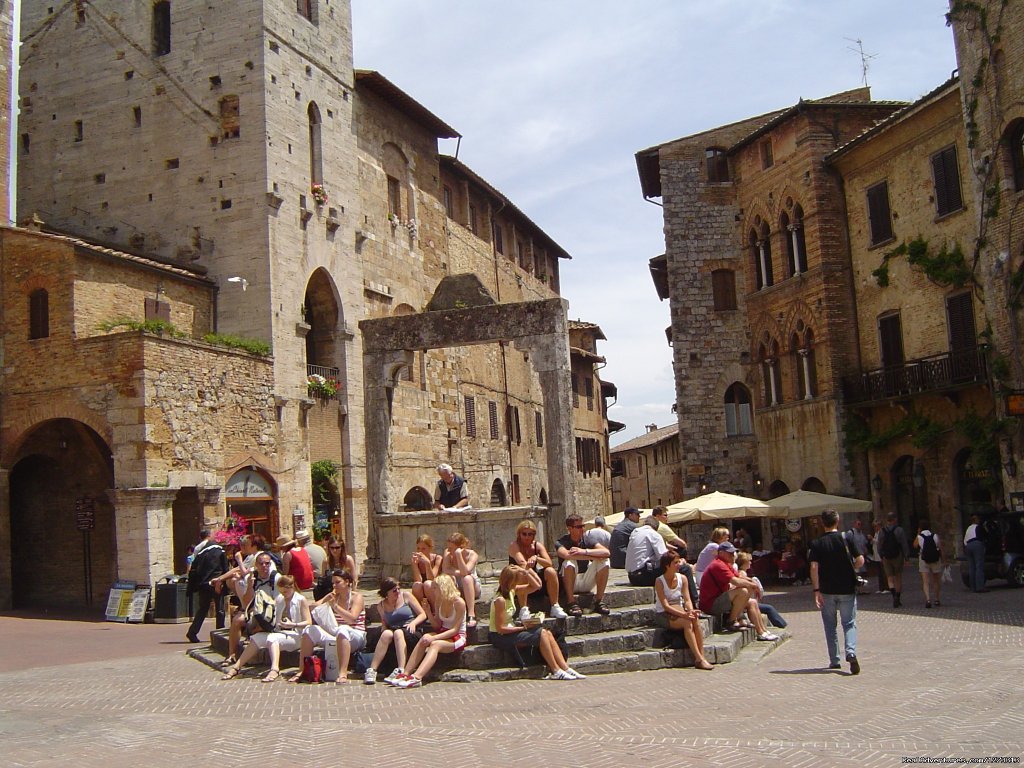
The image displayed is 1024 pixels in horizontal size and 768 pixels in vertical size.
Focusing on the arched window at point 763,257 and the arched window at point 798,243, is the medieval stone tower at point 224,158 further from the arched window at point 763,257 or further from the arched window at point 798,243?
the arched window at point 798,243

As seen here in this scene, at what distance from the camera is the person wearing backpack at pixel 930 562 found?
15719 mm

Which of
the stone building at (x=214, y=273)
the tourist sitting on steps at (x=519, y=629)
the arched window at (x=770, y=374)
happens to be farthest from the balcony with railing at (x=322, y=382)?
the tourist sitting on steps at (x=519, y=629)

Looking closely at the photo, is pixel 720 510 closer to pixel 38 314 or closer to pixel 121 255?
pixel 121 255

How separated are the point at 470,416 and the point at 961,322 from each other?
1691cm

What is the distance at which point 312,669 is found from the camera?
11.3 m

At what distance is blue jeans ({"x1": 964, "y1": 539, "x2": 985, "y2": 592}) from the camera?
17688 millimetres

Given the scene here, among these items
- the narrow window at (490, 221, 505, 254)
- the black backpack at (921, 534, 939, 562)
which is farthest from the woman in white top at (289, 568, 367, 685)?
the narrow window at (490, 221, 505, 254)

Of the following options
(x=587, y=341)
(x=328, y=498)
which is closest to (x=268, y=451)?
(x=328, y=498)

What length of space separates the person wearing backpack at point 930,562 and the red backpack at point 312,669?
9277 millimetres

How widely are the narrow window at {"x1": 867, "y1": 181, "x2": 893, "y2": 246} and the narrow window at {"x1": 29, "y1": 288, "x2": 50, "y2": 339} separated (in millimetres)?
19879

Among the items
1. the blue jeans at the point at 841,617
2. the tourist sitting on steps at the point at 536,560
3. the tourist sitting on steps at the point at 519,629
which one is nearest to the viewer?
the blue jeans at the point at 841,617

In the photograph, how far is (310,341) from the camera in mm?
28656

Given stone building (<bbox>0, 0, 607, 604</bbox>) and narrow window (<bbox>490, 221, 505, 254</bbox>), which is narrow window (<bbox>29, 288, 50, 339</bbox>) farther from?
narrow window (<bbox>490, 221, 505, 254</bbox>)

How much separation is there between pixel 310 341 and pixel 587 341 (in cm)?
2266
